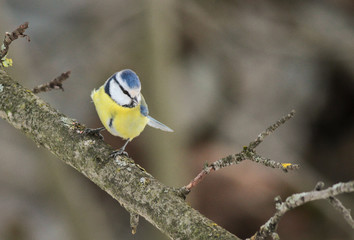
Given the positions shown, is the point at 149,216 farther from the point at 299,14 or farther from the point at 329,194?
the point at 299,14

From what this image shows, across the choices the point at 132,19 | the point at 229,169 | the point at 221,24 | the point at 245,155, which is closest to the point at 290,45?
the point at 221,24

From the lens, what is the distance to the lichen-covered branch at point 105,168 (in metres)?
0.95

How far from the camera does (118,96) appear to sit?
1.38 m

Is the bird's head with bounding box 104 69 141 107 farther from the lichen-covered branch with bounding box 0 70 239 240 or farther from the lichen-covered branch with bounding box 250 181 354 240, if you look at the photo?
the lichen-covered branch with bounding box 250 181 354 240

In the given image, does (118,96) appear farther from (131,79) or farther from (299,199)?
(299,199)

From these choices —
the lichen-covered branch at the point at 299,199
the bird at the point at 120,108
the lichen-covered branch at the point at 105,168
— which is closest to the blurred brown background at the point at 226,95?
the bird at the point at 120,108

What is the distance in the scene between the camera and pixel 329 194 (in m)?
0.73

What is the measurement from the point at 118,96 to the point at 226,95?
2850 millimetres

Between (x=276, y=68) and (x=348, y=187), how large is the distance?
3.69m

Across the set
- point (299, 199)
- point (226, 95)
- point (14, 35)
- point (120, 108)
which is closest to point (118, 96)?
point (120, 108)

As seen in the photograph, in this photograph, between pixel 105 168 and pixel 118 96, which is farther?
pixel 118 96

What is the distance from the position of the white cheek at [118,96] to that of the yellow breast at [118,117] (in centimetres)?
1

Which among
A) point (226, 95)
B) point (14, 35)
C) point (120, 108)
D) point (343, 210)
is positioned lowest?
point (343, 210)

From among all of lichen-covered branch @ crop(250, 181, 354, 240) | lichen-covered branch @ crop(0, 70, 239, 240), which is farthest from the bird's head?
lichen-covered branch @ crop(250, 181, 354, 240)
